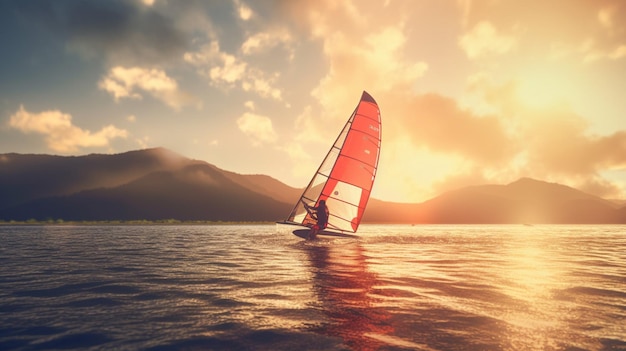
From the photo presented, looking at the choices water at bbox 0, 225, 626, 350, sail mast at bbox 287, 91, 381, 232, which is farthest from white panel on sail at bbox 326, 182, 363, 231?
water at bbox 0, 225, 626, 350

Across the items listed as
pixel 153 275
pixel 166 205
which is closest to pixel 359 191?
pixel 153 275

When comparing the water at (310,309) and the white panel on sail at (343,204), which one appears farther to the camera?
the white panel on sail at (343,204)

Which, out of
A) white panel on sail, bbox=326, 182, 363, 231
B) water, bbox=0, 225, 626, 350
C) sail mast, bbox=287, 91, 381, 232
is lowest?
water, bbox=0, 225, 626, 350

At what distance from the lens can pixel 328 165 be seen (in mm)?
30953

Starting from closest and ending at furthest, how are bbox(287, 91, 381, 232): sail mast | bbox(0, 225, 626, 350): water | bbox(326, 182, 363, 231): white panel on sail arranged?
bbox(0, 225, 626, 350): water → bbox(287, 91, 381, 232): sail mast → bbox(326, 182, 363, 231): white panel on sail

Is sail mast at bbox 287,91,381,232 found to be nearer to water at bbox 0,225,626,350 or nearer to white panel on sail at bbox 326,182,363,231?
white panel on sail at bbox 326,182,363,231

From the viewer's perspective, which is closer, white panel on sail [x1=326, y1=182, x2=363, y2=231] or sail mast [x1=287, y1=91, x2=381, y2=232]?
sail mast [x1=287, y1=91, x2=381, y2=232]

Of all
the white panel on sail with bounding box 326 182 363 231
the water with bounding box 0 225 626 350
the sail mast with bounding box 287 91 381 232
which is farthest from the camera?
the white panel on sail with bounding box 326 182 363 231

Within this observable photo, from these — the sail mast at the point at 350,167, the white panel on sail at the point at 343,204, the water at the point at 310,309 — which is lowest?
the water at the point at 310,309

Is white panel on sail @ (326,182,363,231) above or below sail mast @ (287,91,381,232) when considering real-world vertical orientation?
below

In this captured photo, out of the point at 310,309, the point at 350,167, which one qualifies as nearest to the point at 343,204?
the point at 350,167

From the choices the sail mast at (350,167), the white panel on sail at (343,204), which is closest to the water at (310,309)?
the sail mast at (350,167)

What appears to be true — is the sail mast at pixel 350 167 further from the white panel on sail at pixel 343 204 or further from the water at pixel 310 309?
the water at pixel 310 309

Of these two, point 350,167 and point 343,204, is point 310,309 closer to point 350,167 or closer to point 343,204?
point 350,167
